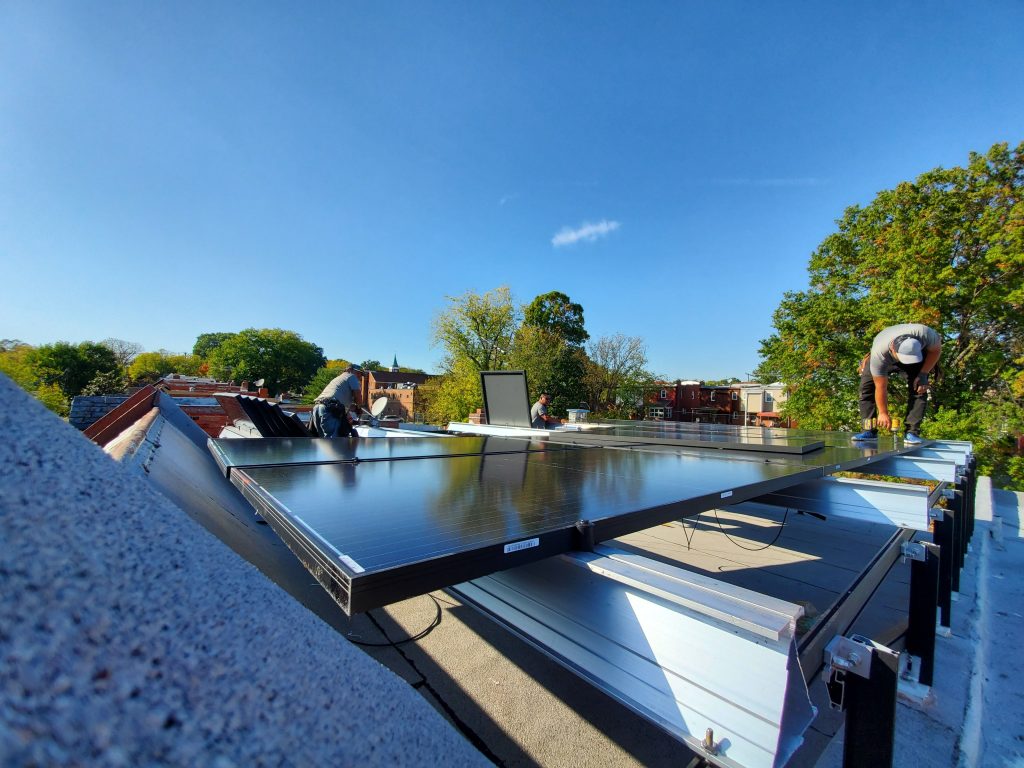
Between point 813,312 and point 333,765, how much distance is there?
16104 mm

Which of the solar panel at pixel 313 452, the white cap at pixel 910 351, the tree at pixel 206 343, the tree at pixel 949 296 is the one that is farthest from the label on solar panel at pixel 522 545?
the tree at pixel 206 343

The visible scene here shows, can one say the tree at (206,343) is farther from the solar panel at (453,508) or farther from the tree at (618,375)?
the solar panel at (453,508)

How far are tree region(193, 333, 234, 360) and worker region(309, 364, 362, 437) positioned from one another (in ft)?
281

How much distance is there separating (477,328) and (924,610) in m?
26.2

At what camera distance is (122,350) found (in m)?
55.5

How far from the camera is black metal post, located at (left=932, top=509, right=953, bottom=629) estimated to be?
267cm

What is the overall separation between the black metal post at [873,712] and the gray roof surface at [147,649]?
1.17 metres

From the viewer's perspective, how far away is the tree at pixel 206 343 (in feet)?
252

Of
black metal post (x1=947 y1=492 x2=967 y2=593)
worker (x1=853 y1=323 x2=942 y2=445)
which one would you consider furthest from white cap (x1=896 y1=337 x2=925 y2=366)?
black metal post (x1=947 y1=492 x2=967 y2=593)

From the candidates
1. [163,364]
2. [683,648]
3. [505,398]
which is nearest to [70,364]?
[163,364]

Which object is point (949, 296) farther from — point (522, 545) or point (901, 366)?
point (522, 545)

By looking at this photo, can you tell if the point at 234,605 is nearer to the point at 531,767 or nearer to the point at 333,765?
the point at 333,765

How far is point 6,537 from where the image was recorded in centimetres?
42

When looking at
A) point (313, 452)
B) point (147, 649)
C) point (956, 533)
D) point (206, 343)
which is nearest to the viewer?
point (147, 649)
